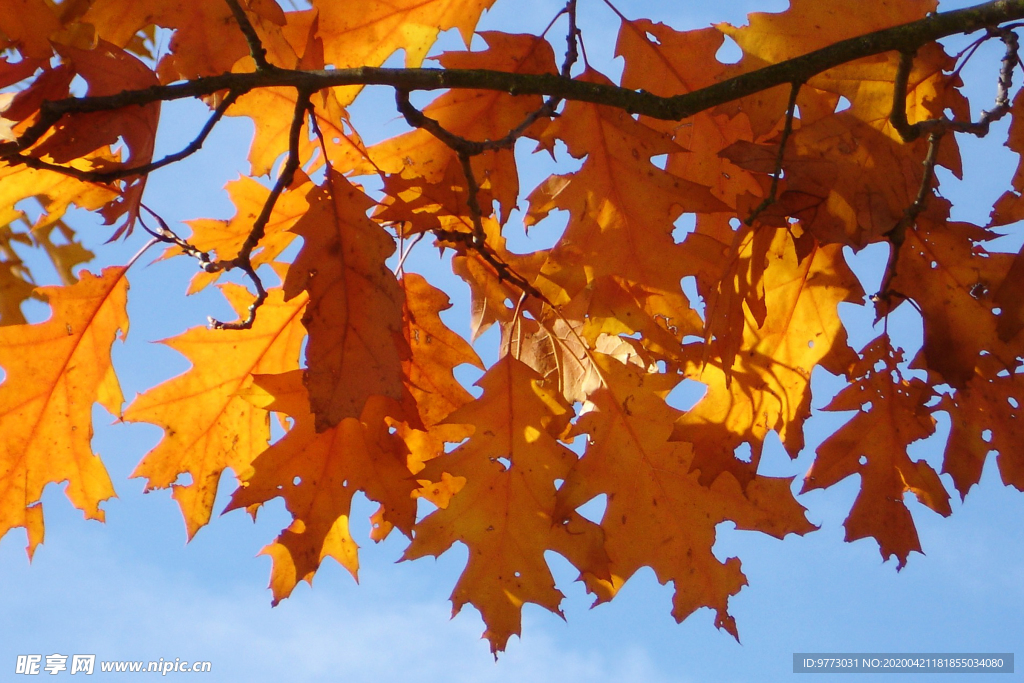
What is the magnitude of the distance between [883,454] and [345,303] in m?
1.03

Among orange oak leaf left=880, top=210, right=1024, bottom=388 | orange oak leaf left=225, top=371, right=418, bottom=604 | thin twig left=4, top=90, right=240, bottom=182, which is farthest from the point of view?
orange oak leaf left=225, top=371, right=418, bottom=604

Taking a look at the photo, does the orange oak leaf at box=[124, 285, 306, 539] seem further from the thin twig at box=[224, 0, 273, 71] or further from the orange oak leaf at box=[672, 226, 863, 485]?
the orange oak leaf at box=[672, 226, 863, 485]

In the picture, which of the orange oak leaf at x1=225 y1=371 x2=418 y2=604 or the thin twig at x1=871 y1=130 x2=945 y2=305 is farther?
the orange oak leaf at x1=225 y1=371 x2=418 y2=604

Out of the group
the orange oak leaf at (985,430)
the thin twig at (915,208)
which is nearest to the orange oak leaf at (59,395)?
the thin twig at (915,208)

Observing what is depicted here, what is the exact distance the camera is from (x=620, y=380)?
148 centimetres

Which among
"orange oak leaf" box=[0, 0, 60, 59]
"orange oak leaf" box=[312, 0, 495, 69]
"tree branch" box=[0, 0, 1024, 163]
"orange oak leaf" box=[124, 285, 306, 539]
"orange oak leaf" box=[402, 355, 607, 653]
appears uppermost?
"orange oak leaf" box=[312, 0, 495, 69]

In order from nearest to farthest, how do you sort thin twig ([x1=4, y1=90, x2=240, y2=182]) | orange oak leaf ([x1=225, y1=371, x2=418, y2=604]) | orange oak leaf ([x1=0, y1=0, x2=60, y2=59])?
thin twig ([x1=4, y1=90, x2=240, y2=182]), orange oak leaf ([x1=0, y1=0, x2=60, y2=59]), orange oak leaf ([x1=225, y1=371, x2=418, y2=604])

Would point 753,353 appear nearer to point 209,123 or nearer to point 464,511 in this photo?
point 464,511

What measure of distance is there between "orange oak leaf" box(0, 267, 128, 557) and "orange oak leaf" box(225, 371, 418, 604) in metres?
0.32

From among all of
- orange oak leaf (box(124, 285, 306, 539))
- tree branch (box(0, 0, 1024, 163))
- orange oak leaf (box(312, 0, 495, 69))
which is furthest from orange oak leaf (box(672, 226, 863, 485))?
orange oak leaf (box(124, 285, 306, 539))

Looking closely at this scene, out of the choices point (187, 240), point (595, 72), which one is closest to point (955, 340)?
point (595, 72)

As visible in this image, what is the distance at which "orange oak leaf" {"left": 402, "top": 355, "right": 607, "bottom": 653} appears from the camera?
4.72ft

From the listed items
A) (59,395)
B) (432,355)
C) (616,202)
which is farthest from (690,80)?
(59,395)

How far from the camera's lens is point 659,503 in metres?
1.48
